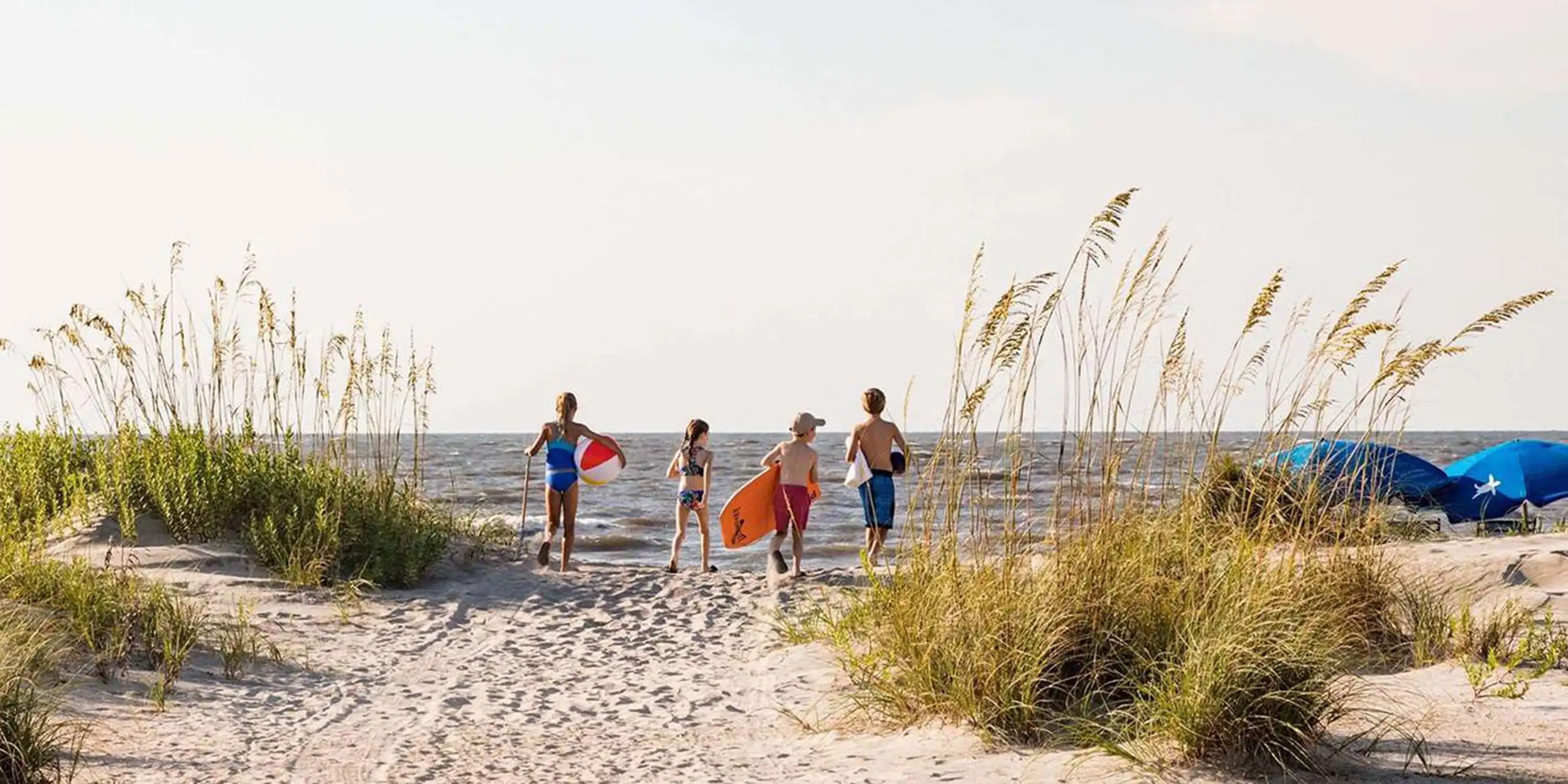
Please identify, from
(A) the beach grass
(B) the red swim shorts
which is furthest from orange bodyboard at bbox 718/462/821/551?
(A) the beach grass

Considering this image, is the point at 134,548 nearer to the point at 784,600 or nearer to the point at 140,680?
the point at 140,680

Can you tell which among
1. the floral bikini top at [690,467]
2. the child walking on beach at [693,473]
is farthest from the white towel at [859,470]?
the floral bikini top at [690,467]

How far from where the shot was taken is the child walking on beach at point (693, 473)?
12.3 m

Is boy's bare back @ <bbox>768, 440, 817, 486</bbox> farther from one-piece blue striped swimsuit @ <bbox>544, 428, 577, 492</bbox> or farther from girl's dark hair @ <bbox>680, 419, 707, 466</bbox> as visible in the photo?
one-piece blue striped swimsuit @ <bbox>544, 428, 577, 492</bbox>

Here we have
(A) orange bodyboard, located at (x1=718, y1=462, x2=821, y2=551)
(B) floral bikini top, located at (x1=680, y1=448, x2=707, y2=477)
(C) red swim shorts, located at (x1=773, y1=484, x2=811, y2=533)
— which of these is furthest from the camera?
(A) orange bodyboard, located at (x1=718, y1=462, x2=821, y2=551)

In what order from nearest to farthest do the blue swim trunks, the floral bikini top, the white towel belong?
1. the white towel
2. the blue swim trunks
3. the floral bikini top

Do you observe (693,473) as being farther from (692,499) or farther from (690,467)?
(692,499)

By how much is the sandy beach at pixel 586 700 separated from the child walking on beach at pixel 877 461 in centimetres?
53

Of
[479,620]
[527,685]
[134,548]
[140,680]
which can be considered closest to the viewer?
[140,680]

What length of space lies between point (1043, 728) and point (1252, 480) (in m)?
1.98

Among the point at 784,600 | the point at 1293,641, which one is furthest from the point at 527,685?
the point at 1293,641

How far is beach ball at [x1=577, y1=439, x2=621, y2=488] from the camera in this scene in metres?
12.8

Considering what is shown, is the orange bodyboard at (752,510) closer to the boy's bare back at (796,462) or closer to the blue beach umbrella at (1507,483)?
the boy's bare back at (796,462)

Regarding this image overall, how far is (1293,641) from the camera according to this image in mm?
5645
